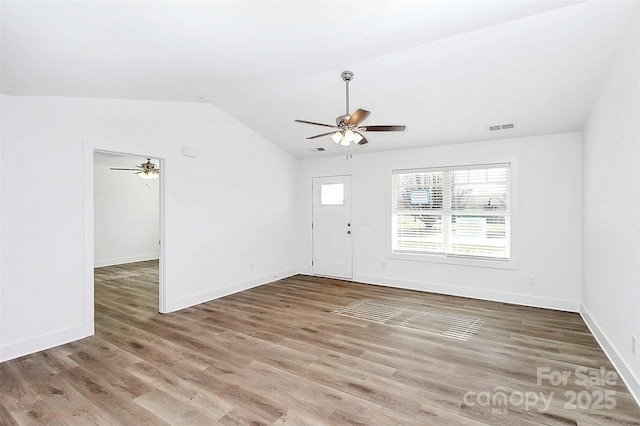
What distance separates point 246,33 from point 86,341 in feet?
11.8

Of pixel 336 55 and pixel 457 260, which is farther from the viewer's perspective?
pixel 457 260

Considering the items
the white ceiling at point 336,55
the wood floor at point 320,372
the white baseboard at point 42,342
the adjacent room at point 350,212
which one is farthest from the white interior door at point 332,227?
the white baseboard at point 42,342

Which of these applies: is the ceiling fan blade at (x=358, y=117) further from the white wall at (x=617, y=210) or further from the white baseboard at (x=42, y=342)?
the white baseboard at (x=42, y=342)

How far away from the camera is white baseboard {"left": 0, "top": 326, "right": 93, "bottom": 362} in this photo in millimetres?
3186

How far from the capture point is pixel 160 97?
4.20 m

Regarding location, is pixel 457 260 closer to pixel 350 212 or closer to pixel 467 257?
pixel 467 257

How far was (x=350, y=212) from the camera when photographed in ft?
21.7

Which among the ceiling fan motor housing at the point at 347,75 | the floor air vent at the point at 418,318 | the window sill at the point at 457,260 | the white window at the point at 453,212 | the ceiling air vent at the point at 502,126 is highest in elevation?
the ceiling fan motor housing at the point at 347,75

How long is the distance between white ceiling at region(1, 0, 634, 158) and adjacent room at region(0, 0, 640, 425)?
0.03 metres

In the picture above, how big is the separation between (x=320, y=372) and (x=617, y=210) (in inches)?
117

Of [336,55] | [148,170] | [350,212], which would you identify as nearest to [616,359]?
[336,55]

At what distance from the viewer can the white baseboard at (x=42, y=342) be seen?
125 inches

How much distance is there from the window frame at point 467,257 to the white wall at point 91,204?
235cm

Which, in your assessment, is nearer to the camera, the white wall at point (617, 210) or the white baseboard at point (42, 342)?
the white wall at point (617, 210)
